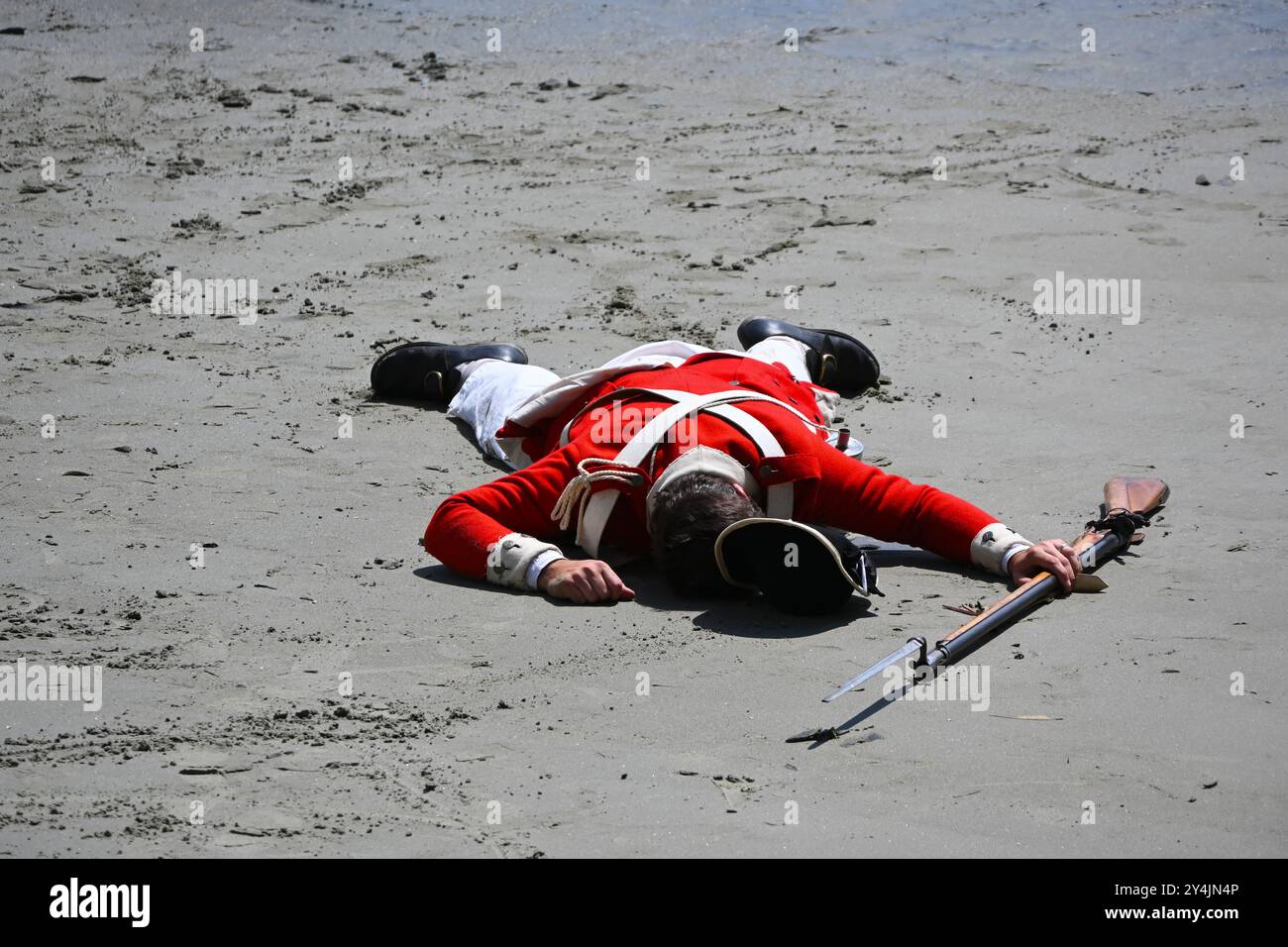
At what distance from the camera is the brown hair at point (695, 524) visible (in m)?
3.56

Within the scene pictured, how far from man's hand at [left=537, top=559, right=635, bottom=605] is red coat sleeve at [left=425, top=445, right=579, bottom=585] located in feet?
0.48

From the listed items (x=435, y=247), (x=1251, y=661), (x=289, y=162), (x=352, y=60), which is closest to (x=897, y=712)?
(x=1251, y=661)

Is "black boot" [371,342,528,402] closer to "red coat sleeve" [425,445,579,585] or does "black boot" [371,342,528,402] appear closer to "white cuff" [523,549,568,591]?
"red coat sleeve" [425,445,579,585]

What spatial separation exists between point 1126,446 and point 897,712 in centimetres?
200

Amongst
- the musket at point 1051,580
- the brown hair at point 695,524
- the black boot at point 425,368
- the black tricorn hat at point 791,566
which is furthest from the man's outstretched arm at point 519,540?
the black boot at point 425,368

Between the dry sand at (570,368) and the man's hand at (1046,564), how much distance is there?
0.09m

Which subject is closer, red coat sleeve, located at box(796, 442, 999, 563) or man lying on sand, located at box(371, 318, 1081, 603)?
man lying on sand, located at box(371, 318, 1081, 603)

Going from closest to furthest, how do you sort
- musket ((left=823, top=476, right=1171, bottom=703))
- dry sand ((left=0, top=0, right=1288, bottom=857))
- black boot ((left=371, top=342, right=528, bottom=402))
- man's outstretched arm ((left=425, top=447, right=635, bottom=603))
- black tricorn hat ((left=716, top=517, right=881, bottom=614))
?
dry sand ((left=0, top=0, right=1288, bottom=857)), musket ((left=823, top=476, right=1171, bottom=703)), black tricorn hat ((left=716, top=517, right=881, bottom=614)), man's outstretched arm ((left=425, top=447, right=635, bottom=603)), black boot ((left=371, top=342, right=528, bottom=402))

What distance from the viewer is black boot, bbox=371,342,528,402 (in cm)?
518

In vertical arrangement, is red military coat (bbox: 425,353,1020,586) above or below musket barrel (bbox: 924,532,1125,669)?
above

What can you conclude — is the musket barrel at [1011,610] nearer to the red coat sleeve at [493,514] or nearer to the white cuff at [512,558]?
the white cuff at [512,558]

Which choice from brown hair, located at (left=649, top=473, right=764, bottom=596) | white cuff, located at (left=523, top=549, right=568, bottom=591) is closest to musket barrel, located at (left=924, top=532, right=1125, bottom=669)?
brown hair, located at (left=649, top=473, right=764, bottom=596)

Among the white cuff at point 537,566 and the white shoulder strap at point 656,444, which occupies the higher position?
the white shoulder strap at point 656,444

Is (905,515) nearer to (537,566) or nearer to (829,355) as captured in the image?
(537,566)
